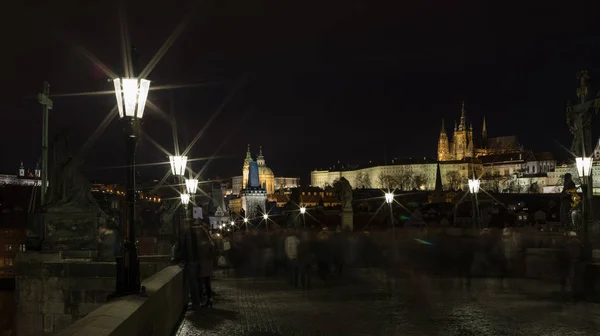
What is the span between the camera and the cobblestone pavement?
10.4 meters

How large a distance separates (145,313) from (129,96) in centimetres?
328

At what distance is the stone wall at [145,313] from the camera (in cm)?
574

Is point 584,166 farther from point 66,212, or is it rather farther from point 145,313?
point 66,212

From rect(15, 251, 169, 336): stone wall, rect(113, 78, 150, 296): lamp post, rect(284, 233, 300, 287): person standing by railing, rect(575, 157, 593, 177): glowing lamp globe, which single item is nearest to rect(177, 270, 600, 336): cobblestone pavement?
rect(284, 233, 300, 287): person standing by railing

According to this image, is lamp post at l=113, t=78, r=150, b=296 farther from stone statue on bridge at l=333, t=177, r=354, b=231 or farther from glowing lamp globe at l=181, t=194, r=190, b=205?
stone statue on bridge at l=333, t=177, r=354, b=231

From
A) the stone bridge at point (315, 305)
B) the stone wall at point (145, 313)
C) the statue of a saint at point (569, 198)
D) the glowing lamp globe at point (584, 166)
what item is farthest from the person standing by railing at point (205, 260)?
the statue of a saint at point (569, 198)

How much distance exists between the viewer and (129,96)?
930cm

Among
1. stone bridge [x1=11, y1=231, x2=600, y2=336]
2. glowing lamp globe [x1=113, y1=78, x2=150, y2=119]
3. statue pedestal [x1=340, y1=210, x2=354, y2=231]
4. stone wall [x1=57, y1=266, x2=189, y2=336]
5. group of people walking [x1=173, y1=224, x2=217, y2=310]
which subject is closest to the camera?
→ stone wall [x1=57, y1=266, x2=189, y2=336]

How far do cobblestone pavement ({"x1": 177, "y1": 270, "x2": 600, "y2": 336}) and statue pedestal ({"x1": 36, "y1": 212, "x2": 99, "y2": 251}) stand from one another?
142 inches

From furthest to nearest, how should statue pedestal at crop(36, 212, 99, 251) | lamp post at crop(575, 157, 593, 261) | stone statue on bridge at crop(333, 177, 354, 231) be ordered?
stone statue on bridge at crop(333, 177, 354, 231)
statue pedestal at crop(36, 212, 99, 251)
lamp post at crop(575, 157, 593, 261)

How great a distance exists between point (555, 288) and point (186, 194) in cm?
1148

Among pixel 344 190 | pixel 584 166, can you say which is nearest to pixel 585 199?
pixel 584 166

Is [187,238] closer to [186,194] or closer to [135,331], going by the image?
[135,331]

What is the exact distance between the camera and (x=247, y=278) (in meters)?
20.1
